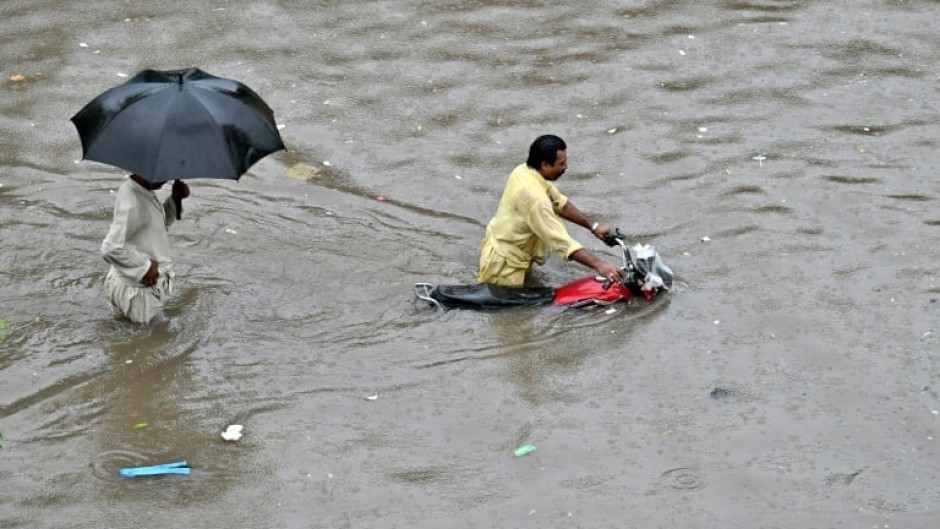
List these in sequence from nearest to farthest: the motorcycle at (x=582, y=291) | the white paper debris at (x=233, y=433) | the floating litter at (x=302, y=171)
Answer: the white paper debris at (x=233, y=433) → the motorcycle at (x=582, y=291) → the floating litter at (x=302, y=171)

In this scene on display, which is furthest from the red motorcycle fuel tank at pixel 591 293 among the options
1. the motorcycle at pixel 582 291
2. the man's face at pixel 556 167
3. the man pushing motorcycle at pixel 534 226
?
the man's face at pixel 556 167

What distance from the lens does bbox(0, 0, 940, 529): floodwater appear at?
18.5 ft

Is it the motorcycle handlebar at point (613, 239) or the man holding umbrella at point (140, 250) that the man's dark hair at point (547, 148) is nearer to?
the motorcycle handlebar at point (613, 239)

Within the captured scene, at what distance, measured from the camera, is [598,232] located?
711 cm

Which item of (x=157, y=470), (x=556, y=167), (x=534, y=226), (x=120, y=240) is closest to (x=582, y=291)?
(x=534, y=226)

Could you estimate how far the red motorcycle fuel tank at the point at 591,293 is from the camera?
7.11 m

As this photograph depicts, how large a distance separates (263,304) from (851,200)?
12.6 ft

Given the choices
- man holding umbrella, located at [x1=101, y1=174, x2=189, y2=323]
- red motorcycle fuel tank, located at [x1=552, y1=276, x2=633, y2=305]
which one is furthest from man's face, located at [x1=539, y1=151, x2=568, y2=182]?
man holding umbrella, located at [x1=101, y1=174, x2=189, y2=323]

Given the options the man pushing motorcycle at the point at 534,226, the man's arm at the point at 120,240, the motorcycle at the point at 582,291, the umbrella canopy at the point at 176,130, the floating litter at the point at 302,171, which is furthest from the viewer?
the floating litter at the point at 302,171

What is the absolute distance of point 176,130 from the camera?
6.13 meters

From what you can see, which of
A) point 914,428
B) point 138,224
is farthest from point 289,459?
point 914,428

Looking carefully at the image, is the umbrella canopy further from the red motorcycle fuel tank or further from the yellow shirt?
the red motorcycle fuel tank

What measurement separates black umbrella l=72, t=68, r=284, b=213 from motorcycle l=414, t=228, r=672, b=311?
1328 mm

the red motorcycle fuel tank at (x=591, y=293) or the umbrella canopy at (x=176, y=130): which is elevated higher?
the umbrella canopy at (x=176, y=130)
